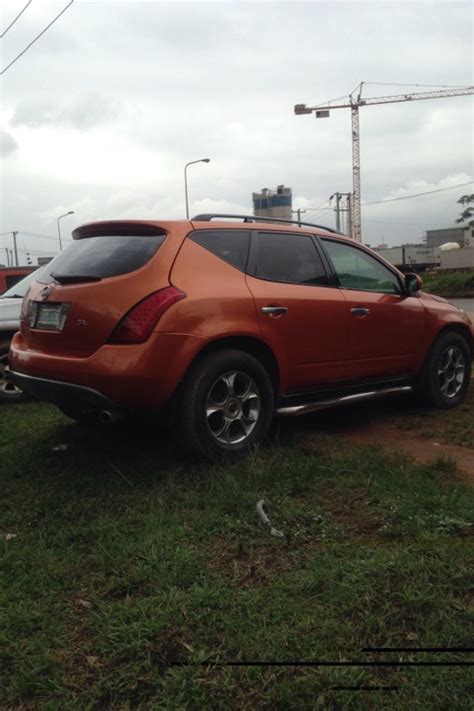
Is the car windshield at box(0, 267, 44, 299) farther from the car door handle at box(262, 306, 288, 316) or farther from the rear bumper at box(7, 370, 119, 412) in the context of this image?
the car door handle at box(262, 306, 288, 316)

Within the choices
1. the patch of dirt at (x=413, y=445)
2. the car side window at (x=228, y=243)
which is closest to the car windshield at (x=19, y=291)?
the car side window at (x=228, y=243)

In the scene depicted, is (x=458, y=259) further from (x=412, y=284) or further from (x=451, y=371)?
(x=412, y=284)

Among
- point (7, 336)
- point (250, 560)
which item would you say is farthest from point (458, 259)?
point (250, 560)

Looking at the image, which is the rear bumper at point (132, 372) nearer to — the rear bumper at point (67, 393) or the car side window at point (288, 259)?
the rear bumper at point (67, 393)

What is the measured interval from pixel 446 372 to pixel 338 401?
5.45ft

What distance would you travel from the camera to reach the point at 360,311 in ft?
16.8

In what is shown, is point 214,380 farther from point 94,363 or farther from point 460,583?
point 460,583

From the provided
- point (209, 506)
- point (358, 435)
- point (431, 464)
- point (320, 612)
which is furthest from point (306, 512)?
point (358, 435)

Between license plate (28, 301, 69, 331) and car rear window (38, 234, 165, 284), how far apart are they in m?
0.20

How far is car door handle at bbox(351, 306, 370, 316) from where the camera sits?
5067mm

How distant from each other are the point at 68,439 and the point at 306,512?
241 centimetres

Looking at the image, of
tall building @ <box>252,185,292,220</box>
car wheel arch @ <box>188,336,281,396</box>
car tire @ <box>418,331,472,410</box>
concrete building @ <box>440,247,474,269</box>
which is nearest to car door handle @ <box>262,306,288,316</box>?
car wheel arch @ <box>188,336,281,396</box>

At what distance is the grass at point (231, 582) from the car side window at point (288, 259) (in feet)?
4.36

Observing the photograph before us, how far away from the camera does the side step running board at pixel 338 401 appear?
4574mm
